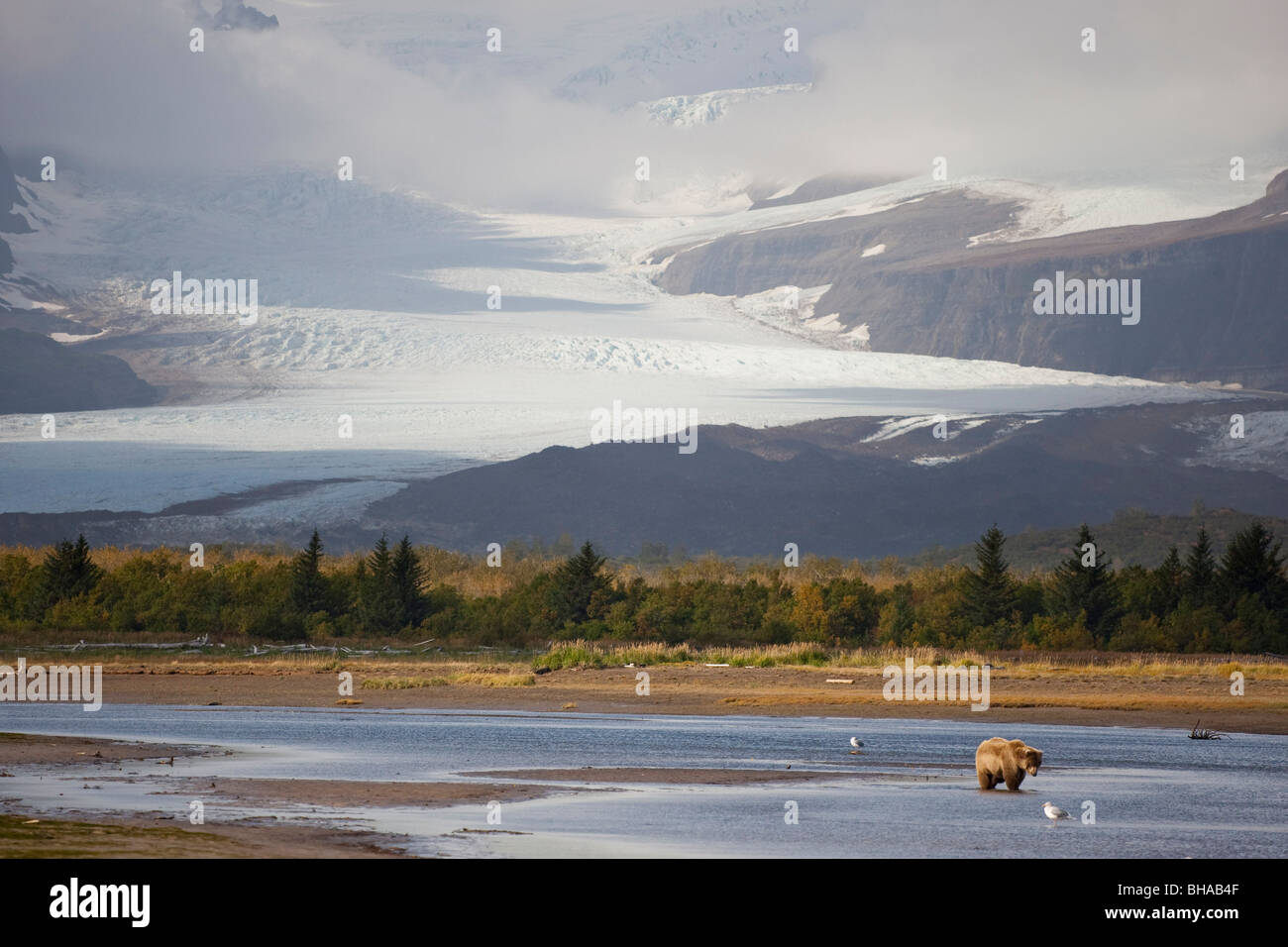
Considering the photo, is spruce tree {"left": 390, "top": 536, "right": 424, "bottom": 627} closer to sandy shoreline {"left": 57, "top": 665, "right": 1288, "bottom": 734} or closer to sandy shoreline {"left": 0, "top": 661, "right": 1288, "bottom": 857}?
sandy shoreline {"left": 0, "top": 661, "right": 1288, "bottom": 857}

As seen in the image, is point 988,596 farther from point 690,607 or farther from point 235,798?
point 235,798

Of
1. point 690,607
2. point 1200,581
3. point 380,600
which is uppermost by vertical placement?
point 1200,581

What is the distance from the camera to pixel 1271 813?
72.1 ft

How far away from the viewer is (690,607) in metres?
70.5

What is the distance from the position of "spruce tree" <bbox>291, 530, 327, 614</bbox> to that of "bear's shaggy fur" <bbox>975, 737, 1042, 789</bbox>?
52.4 m

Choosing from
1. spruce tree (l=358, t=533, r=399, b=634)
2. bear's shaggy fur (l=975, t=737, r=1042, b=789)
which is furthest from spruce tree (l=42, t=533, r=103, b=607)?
bear's shaggy fur (l=975, t=737, r=1042, b=789)

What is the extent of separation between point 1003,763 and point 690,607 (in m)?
46.6

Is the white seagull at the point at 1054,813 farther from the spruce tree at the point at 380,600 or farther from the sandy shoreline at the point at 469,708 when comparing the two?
the spruce tree at the point at 380,600

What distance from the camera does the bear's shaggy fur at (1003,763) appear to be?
24078mm

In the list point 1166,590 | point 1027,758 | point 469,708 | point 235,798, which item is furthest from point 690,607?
point 235,798

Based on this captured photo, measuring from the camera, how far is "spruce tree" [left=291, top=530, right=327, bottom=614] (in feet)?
240
